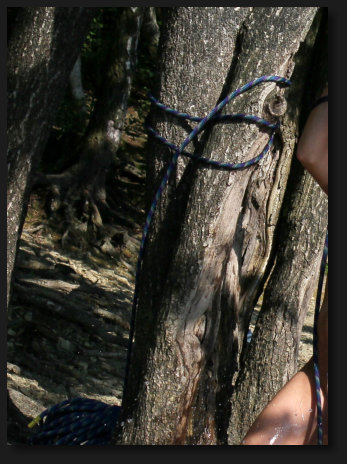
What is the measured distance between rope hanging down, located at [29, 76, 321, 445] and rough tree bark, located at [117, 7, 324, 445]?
29 mm

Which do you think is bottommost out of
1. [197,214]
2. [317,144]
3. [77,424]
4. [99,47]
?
[77,424]

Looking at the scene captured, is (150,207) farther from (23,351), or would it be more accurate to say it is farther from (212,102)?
(23,351)

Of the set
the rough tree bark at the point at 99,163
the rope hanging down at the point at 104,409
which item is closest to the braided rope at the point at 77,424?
the rope hanging down at the point at 104,409

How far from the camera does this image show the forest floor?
5566 mm

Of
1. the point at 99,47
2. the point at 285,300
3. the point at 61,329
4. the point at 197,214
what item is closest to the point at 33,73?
the point at 197,214

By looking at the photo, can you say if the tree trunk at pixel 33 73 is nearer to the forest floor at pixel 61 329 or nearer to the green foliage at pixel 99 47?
the forest floor at pixel 61 329

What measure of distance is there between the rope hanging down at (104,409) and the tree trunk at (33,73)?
0.48 meters

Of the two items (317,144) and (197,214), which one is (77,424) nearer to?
(197,214)

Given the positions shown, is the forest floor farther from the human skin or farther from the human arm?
the human arm

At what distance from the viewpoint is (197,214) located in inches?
118

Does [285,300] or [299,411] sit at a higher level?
[285,300]

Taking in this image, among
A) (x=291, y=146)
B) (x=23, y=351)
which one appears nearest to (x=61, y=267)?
(x=23, y=351)

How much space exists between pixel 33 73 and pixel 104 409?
5.18 ft

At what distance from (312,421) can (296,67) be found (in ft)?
5.24
